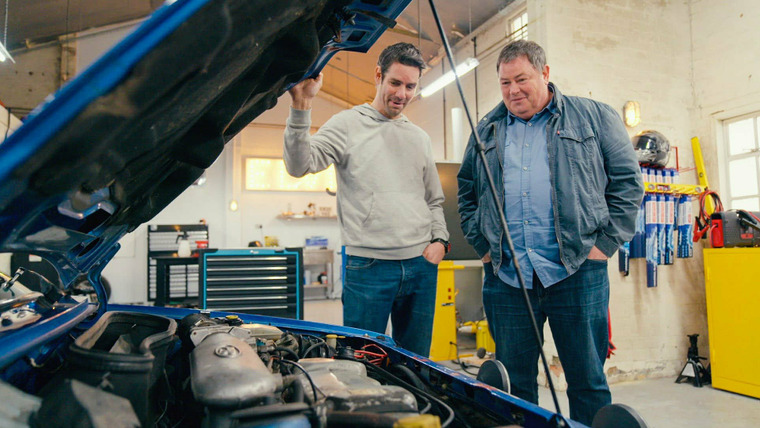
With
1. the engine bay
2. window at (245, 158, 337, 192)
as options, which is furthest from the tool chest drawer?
window at (245, 158, 337, 192)

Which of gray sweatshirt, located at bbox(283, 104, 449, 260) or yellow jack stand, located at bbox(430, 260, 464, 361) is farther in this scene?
yellow jack stand, located at bbox(430, 260, 464, 361)

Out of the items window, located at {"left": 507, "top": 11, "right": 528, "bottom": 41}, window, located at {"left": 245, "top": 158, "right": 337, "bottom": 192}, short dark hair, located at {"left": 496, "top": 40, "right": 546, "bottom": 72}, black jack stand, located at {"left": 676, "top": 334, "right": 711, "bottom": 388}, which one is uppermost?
window, located at {"left": 507, "top": 11, "right": 528, "bottom": 41}

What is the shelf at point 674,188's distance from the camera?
3.43 m

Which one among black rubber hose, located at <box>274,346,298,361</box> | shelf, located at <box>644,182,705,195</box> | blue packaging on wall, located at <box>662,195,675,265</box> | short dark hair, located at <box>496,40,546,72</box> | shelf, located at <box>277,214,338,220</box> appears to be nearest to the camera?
black rubber hose, located at <box>274,346,298,361</box>

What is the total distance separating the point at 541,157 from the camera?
1644 mm

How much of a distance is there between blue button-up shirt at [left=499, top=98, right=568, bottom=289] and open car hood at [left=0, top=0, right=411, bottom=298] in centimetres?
88

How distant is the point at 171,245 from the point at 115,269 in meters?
1.32

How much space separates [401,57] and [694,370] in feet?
11.5

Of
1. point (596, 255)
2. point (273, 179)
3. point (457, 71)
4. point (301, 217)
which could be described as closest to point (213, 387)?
point (596, 255)

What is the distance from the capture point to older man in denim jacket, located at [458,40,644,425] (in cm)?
151

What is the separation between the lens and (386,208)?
1.75 metres

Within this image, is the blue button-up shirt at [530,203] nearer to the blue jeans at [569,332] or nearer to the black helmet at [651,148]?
the blue jeans at [569,332]

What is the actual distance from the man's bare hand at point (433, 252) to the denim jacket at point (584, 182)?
0.19 m

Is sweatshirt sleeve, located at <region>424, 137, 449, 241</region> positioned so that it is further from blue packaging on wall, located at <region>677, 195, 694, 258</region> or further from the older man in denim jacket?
blue packaging on wall, located at <region>677, 195, 694, 258</region>
